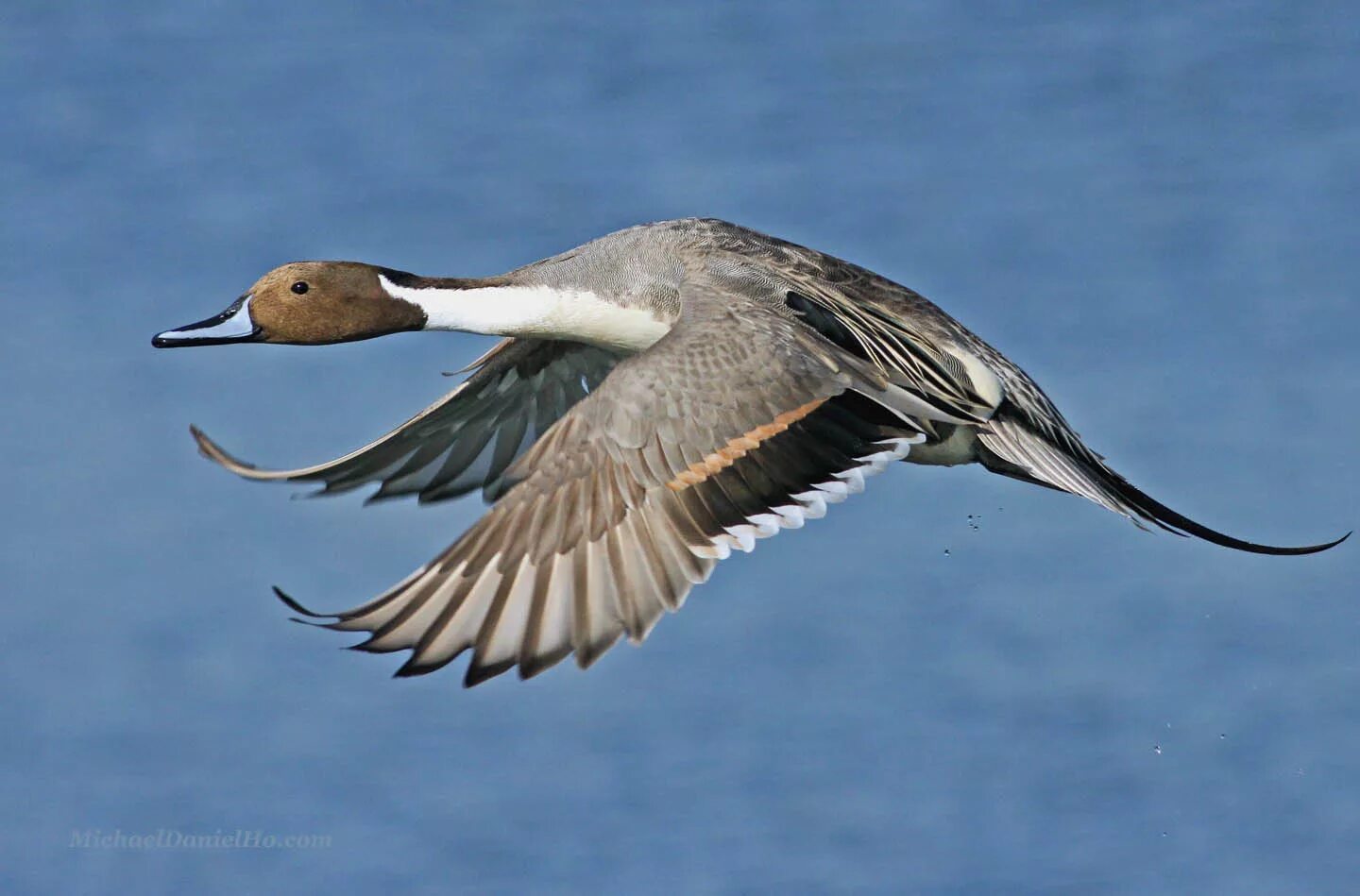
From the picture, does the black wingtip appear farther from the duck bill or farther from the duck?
the duck bill

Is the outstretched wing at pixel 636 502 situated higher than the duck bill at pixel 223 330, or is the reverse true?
the duck bill at pixel 223 330

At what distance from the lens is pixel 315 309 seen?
5363 mm

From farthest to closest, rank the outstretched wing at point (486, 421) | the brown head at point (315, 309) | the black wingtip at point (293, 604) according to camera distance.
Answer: the outstretched wing at point (486, 421) < the brown head at point (315, 309) < the black wingtip at point (293, 604)

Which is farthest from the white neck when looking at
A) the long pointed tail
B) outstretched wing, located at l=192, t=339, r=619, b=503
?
the long pointed tail

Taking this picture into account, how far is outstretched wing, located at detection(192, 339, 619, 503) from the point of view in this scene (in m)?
5.69

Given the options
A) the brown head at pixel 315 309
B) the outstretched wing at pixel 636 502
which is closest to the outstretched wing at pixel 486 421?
the brown head at pixel 315 309

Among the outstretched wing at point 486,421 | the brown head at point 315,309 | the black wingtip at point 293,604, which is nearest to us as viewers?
the black wingtip at point 293,604

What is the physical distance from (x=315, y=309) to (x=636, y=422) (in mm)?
1247

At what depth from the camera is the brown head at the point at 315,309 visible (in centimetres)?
532

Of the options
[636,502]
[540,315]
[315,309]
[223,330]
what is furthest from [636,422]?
[223,330]

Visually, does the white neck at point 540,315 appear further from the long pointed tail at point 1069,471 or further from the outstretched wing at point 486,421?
the long pointed tail at point 1069,471

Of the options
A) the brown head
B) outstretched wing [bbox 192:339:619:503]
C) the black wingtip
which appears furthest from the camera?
outstretched wing [bbox 192:339:619:503]

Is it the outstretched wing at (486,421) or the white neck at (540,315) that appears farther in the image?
the outstretched wing at (486,421)

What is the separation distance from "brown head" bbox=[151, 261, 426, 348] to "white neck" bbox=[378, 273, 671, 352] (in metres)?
0.08
